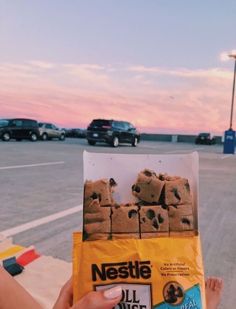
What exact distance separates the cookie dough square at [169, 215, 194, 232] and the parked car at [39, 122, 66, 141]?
2979 cm

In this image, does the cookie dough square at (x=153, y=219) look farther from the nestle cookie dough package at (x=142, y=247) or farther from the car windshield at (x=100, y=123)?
the car windshield at (x=100, y=123)

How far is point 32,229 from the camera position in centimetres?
468

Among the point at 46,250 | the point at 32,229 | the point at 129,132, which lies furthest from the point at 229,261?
the point at 129,132

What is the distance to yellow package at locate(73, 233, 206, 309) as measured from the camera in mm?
1270

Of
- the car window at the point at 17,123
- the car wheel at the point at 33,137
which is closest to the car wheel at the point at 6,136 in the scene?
the car window at the point at 17,123

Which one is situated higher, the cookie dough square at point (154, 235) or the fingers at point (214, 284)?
the cookie dough square at point (154, 235)

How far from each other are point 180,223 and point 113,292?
0.31 meters

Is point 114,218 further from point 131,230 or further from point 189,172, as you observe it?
point 189,172

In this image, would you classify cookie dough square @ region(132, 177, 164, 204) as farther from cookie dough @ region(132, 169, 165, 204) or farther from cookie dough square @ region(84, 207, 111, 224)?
cookie dough square @ region(84, 207, 111, 224)

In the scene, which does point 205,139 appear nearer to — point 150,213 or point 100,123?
point 100,123

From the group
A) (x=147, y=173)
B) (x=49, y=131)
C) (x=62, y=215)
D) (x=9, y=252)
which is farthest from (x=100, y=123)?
(x=147, y=173)

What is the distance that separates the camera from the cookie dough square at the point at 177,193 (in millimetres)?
1335

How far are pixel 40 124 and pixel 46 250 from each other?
27.8 metres

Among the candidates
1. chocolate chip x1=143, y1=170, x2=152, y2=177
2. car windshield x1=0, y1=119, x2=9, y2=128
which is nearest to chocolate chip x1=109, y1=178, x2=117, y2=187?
chocolate chip x1=143, y1=170, x2=152, y2=177
